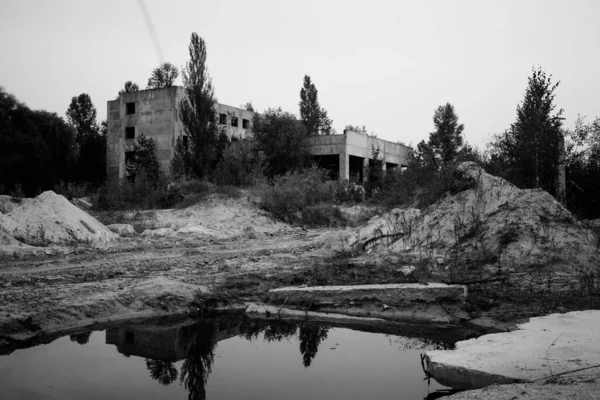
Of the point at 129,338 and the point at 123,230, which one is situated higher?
the point at 123,230

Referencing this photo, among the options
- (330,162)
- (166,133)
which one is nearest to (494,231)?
(166,133)

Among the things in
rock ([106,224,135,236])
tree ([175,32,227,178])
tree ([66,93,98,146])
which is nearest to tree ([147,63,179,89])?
tree ([66,93,98,146])

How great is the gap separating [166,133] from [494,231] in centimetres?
2415

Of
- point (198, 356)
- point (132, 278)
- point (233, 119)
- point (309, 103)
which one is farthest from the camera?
point (309, 103)

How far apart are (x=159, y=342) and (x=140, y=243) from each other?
6.81 m

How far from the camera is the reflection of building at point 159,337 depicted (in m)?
3.87

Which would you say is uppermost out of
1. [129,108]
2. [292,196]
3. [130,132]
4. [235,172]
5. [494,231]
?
[129,108]

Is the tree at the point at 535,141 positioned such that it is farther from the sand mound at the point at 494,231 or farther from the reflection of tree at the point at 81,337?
the reflection of tree at the point at 81,337

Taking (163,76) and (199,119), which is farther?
(163,76)

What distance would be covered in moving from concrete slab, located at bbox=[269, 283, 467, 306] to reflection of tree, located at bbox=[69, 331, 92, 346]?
73.8 inches

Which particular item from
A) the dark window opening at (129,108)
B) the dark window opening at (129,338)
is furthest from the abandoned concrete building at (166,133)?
the dark window opening at (129,338)

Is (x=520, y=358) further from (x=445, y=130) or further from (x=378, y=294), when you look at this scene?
(x=445, y=130)

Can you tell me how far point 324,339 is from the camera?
4301 mm

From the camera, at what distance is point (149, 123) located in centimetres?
2875
